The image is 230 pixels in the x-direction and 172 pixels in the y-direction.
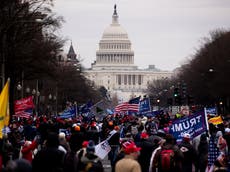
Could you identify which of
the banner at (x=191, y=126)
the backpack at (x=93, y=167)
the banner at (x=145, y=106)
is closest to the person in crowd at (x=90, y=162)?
the backpack at (x=93, y=167)

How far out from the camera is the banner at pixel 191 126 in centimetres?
2231

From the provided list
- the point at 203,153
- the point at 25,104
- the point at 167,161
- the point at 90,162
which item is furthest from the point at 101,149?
the point at 25,104

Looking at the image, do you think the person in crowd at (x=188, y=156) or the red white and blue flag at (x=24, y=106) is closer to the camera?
the person in crowd at (x=188, y=156)

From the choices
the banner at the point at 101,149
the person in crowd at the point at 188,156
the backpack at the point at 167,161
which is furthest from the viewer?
the banner at the point at 101,149

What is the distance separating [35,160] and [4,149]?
16.0 feet

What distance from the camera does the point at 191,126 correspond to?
22.4 m

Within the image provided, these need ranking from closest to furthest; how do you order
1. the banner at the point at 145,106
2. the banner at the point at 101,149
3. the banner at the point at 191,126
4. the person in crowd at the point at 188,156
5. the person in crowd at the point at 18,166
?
the person in crowd at the point at 18,166, the person in crowd at the point at 188,156, the banner at the point at 191,126, the banner at the point at 101,149, the banner at the point at 145,106

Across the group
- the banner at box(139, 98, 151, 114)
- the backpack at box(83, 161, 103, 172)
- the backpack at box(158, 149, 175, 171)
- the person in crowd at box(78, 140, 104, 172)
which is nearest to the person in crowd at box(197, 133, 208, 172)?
the backpack at box(158, 149, 175, 171)

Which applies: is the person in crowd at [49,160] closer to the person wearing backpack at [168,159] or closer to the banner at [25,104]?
the person wearing backpack at [168,159]

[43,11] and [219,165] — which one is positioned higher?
[43,11]

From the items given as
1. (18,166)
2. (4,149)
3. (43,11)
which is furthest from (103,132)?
(18,166)

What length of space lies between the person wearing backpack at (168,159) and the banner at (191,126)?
330 centimetres

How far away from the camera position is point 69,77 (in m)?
108

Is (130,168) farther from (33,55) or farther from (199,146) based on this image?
(33,55)
